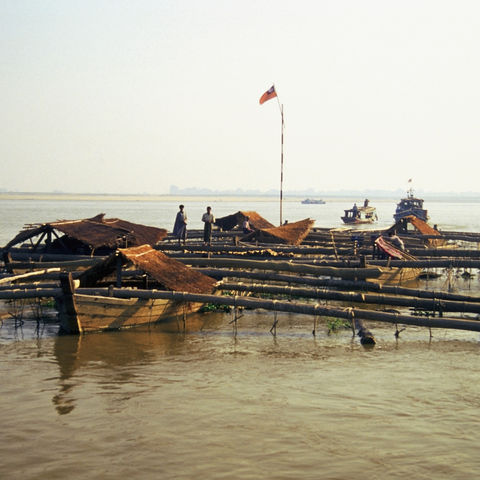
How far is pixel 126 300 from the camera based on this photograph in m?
14.8

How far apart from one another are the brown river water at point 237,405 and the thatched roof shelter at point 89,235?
563cm

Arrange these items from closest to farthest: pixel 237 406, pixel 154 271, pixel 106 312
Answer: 1. pixel 237 406
2. pixel 106 312
3. pixel 154 271

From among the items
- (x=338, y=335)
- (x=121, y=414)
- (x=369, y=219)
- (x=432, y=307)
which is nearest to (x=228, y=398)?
(x=121, y=414)

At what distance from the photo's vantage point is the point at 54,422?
9352 mm

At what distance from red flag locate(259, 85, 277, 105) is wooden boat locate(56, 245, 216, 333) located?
773 inches

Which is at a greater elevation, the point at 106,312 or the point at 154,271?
the point at 154,271

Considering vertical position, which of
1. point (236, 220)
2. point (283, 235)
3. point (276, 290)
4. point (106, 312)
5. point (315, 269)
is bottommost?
point (106, 312)

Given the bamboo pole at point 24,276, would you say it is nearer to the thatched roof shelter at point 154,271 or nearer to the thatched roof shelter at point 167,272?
the thatched roof shelter at point 154,271

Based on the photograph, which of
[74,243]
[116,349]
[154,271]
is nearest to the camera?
[116,349]

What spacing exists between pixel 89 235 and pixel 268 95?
1642 centimetres

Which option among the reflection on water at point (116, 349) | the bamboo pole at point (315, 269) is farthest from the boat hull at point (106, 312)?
the bamboo pole at point (315, 269)

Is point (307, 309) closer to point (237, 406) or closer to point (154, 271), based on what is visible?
point (154, 271)

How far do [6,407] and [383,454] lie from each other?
575cm

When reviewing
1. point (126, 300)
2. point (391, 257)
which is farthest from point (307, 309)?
point (391, 257)
